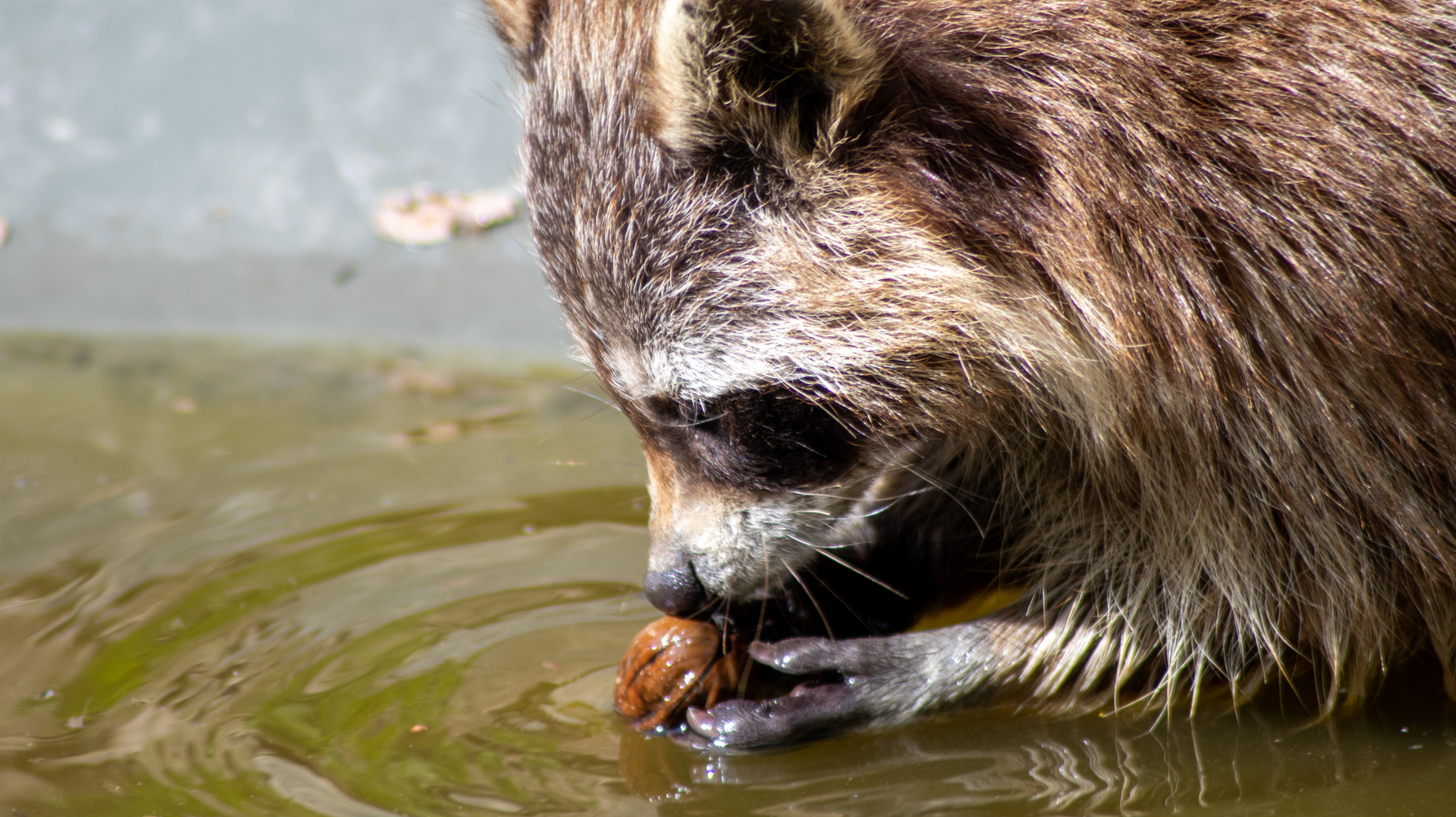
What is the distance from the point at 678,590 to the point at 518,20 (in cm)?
129

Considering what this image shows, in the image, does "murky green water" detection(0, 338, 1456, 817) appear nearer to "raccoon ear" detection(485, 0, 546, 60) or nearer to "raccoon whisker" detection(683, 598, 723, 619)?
"raccoon whisker" detection(683, 598, 723, 619)

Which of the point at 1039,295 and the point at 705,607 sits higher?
the point at 1039,295

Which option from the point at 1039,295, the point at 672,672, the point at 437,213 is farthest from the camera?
the point at 437,213

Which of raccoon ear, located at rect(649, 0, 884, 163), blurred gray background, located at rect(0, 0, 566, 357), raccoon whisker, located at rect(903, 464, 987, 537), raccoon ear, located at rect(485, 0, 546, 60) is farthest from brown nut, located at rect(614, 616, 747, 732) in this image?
blurred gray background, located at rect(0, 0, 566, 357)

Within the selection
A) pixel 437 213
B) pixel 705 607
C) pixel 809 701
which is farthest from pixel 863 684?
pixel 437 213

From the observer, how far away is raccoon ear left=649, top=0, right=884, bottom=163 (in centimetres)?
213

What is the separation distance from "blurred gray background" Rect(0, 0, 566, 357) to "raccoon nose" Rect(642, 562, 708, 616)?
295 centimetres

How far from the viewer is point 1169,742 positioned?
2551mm

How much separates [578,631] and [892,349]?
1121 millimetres

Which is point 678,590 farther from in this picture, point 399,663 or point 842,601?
point 399,663

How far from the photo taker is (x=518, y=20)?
2.86m

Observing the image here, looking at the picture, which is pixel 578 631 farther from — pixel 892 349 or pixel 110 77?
pixel 110 77

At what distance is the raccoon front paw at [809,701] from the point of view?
2561mm

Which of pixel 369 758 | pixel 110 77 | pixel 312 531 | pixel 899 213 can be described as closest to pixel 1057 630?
pixel 899 213
